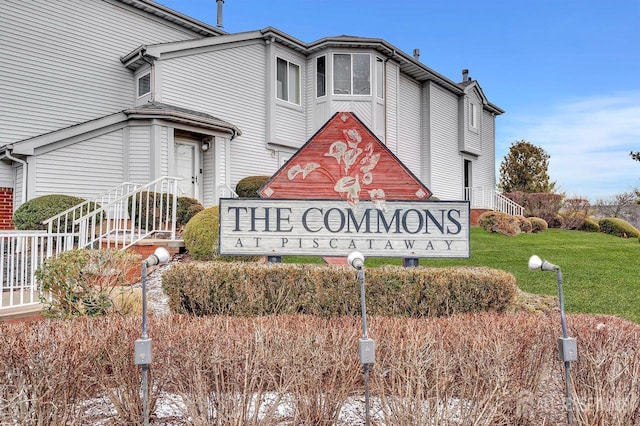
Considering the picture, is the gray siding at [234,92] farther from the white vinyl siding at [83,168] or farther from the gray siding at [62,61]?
the white vinyl siding at [83,168]

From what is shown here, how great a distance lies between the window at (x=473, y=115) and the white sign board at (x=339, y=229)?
18.2 m

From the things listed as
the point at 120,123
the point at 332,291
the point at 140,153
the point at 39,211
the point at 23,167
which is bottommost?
the point at 332,291

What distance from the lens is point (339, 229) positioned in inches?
209

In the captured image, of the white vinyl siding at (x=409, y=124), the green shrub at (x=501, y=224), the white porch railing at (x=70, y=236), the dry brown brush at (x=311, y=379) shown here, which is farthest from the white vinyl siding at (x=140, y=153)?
the green shrub at (x=501, y=224)

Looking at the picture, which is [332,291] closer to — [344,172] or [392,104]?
[344,172]

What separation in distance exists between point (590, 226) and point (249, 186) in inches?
575

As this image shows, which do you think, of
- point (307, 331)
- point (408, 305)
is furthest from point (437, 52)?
point (307, 331)

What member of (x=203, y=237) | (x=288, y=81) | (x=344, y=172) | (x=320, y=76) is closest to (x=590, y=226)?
(x=320, y=76)

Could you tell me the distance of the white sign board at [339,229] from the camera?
17.2 ft

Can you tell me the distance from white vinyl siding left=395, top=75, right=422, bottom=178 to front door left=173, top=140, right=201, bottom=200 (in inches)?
331

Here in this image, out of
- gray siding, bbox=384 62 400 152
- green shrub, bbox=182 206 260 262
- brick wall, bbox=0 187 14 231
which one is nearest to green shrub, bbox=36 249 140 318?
green shrub, bbox=182 206 260 262

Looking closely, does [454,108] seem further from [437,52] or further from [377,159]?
[377,159]

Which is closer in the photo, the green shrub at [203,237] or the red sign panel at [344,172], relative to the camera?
the red sign panel at [344,172]

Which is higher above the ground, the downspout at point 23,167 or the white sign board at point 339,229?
the downspout at point 23,167
